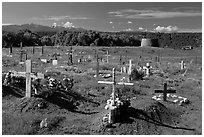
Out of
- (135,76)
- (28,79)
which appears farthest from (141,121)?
(135,76)

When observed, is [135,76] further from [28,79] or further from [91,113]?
[28,79]

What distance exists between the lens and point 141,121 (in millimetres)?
14664

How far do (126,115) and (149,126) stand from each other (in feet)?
3.90

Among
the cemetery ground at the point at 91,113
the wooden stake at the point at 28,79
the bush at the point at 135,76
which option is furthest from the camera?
the bush at the point at 135,76

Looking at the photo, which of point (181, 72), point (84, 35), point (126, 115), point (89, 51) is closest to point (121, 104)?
point (126, 115)

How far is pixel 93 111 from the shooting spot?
55.3ft

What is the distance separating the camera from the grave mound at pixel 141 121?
13.9 m

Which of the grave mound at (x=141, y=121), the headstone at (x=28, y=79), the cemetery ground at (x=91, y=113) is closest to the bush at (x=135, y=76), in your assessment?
the cemetery ground at (x=91, y=113)

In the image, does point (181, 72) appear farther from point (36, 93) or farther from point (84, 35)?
point (84, 35)

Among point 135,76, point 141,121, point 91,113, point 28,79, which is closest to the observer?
point 141,121

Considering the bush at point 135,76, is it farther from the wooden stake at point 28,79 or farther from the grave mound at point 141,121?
the wooden stake at point 28,79

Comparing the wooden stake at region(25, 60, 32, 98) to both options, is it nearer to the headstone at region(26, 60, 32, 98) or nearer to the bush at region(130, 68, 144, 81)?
the headstone at region(26, 60, 32, 98)

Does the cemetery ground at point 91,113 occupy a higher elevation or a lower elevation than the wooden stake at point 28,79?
lower

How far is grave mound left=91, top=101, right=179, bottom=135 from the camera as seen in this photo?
13938 mm
